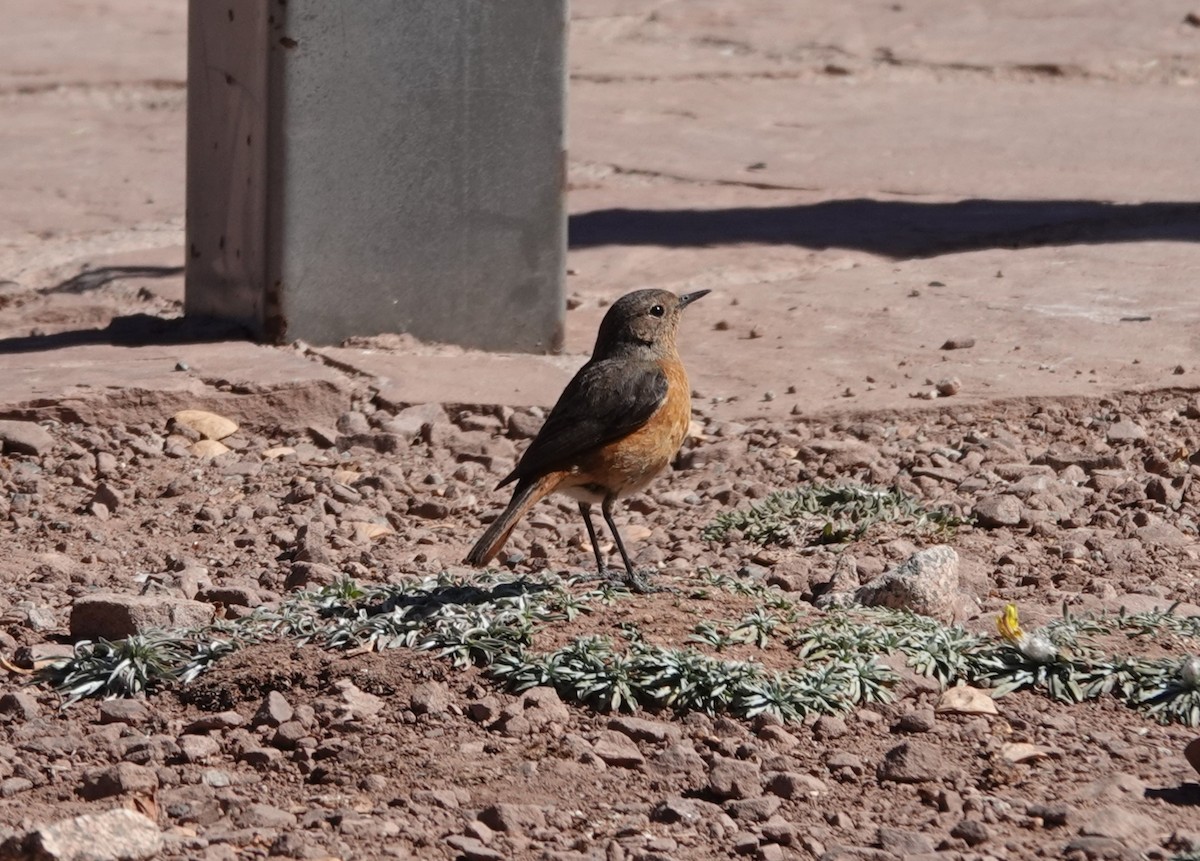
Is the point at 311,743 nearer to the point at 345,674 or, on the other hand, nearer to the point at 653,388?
the point at 345,674

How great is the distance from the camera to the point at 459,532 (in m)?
5.68

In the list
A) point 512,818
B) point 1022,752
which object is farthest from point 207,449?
point 1022,752

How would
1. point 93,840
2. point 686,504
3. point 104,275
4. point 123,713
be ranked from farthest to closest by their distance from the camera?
1. point 104,275
2. point 686,504
3. point 123,713
4. point 93,840

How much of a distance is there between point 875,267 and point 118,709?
430 centimetres

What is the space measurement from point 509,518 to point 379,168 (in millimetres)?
2266

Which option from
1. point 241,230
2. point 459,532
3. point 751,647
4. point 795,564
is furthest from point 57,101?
point 751,647

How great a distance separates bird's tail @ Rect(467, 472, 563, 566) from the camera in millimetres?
4641

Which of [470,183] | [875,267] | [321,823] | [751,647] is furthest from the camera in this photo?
[875,267]

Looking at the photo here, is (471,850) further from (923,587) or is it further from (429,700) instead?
(923,587)

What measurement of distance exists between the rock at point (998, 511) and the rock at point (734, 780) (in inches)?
77.6

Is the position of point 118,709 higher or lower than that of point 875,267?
lower

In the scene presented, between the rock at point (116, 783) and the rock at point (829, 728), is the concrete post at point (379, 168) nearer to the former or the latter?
the rock at point (116, 783)

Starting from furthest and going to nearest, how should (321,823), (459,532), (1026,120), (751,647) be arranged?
(1026,120)
(459,532)
(751,647)
(321,823)

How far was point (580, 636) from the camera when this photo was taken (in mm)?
4254
